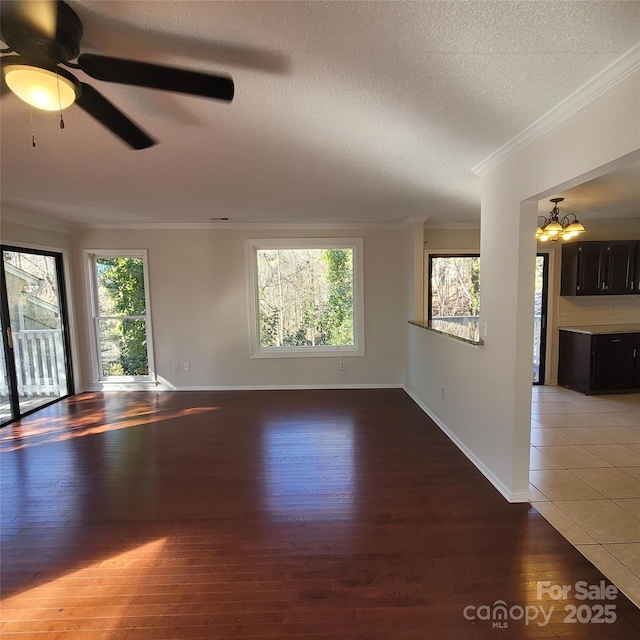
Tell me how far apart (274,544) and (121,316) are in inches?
169

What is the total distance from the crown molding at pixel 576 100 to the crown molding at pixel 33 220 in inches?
191

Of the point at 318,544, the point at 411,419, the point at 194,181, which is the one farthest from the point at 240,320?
the point at 318,544

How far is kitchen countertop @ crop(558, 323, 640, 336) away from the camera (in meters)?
4.49

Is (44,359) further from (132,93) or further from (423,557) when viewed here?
(423,557)

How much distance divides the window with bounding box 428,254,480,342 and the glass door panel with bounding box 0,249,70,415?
5.22m

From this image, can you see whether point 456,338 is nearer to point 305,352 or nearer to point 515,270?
point 515,270

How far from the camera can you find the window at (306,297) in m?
4.96

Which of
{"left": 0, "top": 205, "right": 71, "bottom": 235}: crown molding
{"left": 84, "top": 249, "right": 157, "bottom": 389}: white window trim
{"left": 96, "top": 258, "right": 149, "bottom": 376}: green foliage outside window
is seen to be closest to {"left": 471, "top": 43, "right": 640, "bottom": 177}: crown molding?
{"left": 84, "top": 249, "right": 157, "bottom": 389}: white window trim

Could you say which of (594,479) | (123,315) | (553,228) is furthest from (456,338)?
(123,315)

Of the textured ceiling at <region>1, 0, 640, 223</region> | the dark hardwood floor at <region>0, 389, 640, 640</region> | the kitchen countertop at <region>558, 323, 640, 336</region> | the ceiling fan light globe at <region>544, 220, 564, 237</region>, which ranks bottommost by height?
the dark hardwood floor at <region>0, 389, 640, 640</region>

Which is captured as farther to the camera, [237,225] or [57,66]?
[237,225]

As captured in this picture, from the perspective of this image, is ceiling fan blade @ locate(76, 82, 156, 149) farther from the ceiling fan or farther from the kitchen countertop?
the kitchen countertop

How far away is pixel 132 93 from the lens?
1.62 metres

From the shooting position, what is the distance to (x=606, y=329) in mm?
4637
